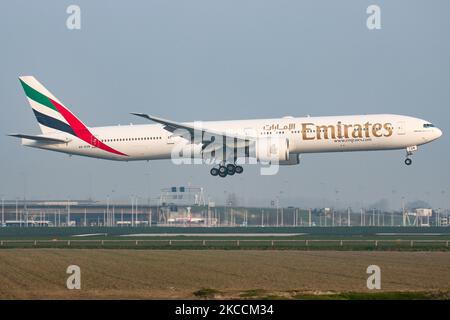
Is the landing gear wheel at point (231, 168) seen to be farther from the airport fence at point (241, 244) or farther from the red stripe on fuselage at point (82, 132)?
the red stripe on fuselage at point (82, 132)

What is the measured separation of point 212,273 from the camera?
43438mm

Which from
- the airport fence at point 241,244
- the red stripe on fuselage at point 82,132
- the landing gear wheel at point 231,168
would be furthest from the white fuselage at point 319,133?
the airport fence at point 241,244

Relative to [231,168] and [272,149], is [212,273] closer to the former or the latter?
[272,149]

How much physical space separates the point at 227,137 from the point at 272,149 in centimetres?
404

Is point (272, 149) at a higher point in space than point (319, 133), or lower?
lower

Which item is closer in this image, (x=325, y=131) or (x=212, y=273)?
(x=212, y=273)

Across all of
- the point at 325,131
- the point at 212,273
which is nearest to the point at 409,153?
the point at 325,131

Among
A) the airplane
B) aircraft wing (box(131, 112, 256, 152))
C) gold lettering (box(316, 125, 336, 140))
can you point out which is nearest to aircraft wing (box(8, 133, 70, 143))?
the airplane

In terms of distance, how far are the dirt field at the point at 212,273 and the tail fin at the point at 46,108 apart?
57.9ft

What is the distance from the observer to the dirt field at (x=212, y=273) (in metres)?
35.7

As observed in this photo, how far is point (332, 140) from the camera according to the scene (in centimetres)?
6506

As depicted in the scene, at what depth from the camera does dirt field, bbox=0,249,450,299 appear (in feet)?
117
